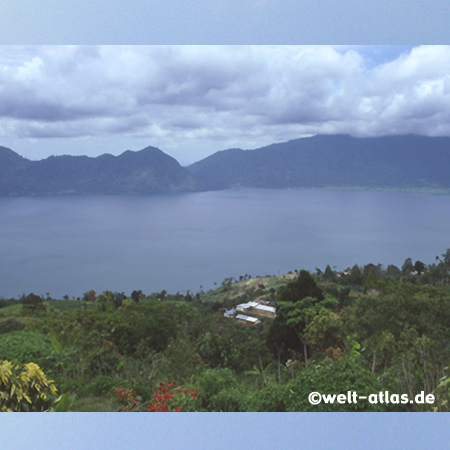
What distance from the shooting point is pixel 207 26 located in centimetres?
236

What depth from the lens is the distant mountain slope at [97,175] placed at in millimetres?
3684

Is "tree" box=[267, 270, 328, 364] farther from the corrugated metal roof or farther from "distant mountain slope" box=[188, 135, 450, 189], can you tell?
"distant mountain slope" box=[188, 135, 450, 189]

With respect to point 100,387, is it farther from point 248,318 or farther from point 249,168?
point 249,168

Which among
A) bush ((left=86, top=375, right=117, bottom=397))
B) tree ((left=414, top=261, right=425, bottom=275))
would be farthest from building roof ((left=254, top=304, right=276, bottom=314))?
tree ((left=414, top=261, right=425, bottom=275))

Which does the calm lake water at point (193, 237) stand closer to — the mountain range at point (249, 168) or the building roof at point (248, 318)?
Result: the mountain range at point (249, 168)

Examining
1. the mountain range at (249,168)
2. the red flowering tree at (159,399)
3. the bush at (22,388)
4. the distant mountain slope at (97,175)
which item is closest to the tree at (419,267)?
the mountain range at (249,168)

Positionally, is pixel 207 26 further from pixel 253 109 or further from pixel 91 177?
pixel 91 177

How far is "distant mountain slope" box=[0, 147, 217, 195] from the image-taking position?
3.68 meters

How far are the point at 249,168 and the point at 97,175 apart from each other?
160 cm

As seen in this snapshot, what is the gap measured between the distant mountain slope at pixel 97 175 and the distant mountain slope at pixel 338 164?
0.31 m

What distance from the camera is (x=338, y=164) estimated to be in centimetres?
441

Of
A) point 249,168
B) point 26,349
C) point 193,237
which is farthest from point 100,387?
point 193,237

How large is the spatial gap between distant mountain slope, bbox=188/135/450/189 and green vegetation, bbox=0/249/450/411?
3.51ft

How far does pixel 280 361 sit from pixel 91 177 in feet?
Answer: 8.39
